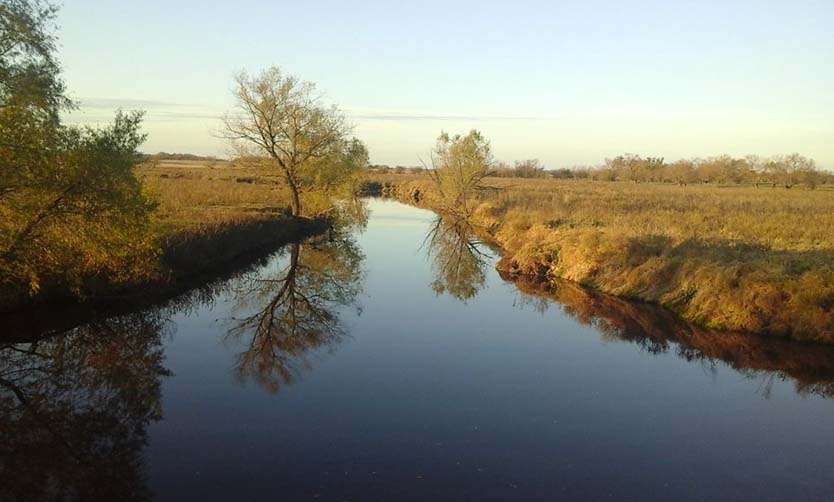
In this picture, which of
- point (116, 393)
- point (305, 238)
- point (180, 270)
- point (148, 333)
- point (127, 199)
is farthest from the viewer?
point (305, 238)

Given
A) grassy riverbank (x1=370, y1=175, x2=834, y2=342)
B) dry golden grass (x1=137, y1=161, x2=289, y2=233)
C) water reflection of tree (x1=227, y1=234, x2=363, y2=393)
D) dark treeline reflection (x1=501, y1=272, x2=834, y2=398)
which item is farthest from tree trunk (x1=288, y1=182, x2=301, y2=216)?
dark treeline reflection (x1=501, y1=272, x2=834, y2=398)

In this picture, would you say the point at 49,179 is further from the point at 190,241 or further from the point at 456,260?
the point at 456,260

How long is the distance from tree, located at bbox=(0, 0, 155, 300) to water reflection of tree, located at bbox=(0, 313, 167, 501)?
1683mm

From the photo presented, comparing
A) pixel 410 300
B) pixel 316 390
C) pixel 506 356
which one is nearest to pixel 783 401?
pixel 506 356

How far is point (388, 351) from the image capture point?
13.2 metres

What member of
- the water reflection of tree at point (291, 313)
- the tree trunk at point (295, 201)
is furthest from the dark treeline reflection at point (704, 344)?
the tree trunk at point (295, 201)

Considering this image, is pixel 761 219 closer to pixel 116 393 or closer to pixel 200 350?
pixel 200 350

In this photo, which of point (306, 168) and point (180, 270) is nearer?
point (180, 270)

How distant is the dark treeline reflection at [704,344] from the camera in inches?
473

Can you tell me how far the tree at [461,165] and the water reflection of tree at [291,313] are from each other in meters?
20.4

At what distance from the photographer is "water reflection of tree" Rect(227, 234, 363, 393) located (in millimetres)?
12242

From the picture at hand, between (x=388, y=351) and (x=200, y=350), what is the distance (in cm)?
429

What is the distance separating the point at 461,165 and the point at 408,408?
36990 mm

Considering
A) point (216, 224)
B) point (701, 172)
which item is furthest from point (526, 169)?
point (216, 224)
